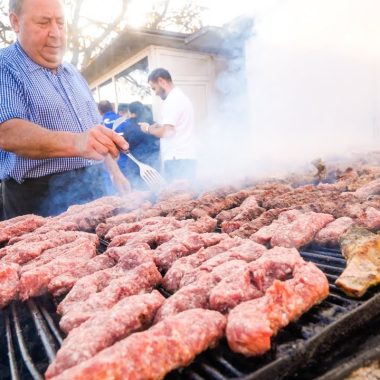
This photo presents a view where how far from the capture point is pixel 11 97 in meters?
4.35

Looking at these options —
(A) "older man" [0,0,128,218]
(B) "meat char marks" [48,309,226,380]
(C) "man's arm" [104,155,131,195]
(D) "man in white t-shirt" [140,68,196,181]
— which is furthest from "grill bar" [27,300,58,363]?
(D) "man in white t-shirt" [140,68,196,181]

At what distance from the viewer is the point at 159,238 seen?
288cm

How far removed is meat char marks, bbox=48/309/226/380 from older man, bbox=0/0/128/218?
288 centimetres

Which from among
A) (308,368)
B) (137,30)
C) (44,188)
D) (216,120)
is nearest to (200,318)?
(308,368)

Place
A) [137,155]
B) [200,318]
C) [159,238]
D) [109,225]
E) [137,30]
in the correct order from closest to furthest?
[200,318] < [159,238] < [109,225] < [137,155] < [137,30]

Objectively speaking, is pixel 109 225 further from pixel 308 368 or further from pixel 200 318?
pixel 308 368

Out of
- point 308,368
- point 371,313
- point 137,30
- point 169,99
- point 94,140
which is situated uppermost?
point 137,30

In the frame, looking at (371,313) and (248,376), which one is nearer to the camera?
(248,376)

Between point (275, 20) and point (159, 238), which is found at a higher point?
point (275, 20)

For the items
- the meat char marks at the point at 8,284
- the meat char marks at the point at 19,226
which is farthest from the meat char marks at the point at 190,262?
the meat char marks at the point at 19,226

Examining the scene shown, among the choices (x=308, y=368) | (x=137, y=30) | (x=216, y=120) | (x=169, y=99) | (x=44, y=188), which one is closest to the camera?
(x=308, y=368)

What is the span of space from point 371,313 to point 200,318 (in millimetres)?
772

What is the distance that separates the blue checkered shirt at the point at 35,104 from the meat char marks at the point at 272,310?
→ 3692mm

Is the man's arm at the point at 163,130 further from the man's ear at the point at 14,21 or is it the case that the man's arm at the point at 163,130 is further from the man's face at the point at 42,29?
the man's ear at the point at 14,21
